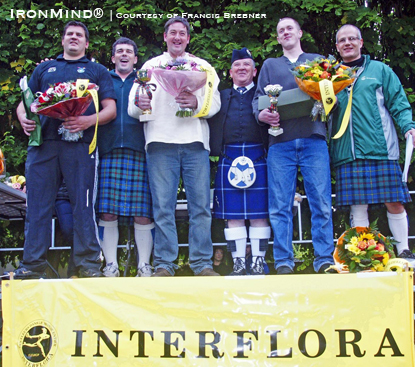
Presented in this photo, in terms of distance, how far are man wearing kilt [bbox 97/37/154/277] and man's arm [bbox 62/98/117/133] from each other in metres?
0.14

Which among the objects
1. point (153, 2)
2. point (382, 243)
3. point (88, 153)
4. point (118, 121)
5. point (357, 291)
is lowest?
point (357, 291)

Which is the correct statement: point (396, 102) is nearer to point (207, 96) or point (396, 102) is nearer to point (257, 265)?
point (207, 96)

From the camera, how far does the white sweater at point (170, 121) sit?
11.3ft

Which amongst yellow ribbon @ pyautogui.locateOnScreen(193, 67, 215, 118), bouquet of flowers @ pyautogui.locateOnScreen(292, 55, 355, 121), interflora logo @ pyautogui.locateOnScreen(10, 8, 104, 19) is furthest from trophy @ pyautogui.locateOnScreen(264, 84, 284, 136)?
interflora logo @ pyautogui.locateOnScreen(10, 8, 104, 19)

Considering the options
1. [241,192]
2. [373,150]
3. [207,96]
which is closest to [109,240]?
[241,192]

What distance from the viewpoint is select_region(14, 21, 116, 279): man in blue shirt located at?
3.21m

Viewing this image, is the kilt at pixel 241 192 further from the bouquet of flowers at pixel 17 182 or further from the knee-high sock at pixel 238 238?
the bouquet of flowers at pixel 17 182

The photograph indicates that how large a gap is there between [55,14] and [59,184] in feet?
7.40

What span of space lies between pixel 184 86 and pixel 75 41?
842 millimetres

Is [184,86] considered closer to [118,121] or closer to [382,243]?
[118,121]

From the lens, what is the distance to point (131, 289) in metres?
2.56

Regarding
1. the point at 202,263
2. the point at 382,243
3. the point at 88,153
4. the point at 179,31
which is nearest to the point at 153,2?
the point at 179,31

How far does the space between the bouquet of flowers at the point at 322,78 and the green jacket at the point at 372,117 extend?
323 millimetres

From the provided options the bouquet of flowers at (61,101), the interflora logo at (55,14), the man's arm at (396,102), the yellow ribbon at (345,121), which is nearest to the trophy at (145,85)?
the bouquet of flowers at (61,101)
